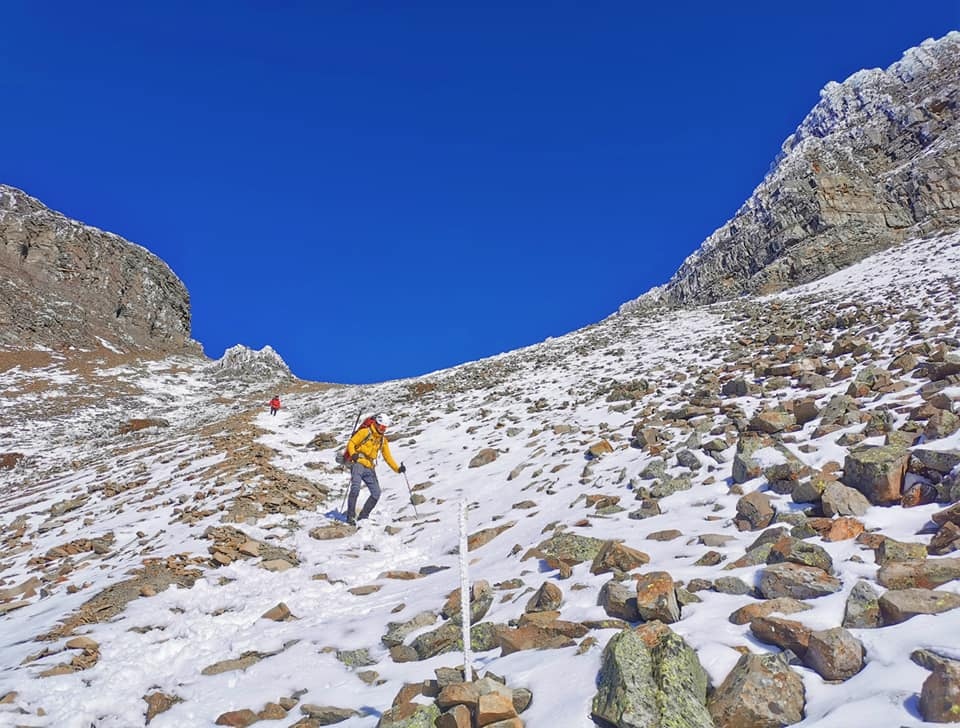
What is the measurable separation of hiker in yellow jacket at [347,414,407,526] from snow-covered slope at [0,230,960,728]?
Result: 522 mm

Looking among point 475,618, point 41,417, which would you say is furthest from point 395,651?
point 41,417

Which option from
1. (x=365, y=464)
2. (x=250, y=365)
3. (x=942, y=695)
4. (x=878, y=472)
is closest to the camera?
(x=942, y=695)

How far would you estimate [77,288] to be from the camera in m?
62.6

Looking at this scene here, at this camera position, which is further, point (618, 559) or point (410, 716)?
point (618, 559)

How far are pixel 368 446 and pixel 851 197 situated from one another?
40.5 m

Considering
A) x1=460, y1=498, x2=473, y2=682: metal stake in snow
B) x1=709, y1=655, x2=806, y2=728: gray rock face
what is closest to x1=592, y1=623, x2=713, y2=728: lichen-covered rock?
x1=709, y1=655, x2=806, y2=728: gray rock face

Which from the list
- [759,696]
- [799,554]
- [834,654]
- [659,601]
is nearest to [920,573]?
[799,554]

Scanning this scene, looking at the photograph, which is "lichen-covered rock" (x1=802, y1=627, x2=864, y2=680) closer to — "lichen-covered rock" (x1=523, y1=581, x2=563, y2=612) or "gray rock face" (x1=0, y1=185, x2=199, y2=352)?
"lichen-covered rock" (x1=523, y1=581, x2=563, y2=612)

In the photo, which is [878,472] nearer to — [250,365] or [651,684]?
[651,684]

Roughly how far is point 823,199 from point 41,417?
168 ft

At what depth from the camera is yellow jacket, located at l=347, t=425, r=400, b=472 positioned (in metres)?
12.1

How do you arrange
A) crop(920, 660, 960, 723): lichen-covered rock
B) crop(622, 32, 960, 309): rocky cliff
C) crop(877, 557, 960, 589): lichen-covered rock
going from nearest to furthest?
1. crop(920, 660, 960, 723): lichen-covered rock
2. crop(877, 557, 960, 589): lichen-covered rock
3. crop(622, 32, 960, 309): rocky cliff

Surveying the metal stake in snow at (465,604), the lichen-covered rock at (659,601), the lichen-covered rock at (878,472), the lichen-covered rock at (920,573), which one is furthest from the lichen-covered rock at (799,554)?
the metal stake in snow at (465,604)

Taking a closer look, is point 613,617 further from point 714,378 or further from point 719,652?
point 714,378
